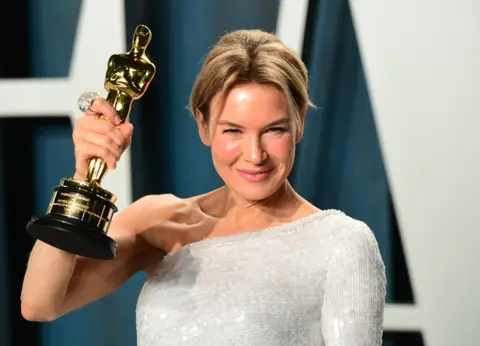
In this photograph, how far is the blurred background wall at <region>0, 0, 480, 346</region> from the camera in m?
1.96

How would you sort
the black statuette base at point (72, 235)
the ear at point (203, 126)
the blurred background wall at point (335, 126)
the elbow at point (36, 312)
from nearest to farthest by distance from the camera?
the black statuette base at point (72, 235)
the elbow at point (36, 312)
the ear at point (203, 126)
the blurred background wall at point (335, 126)

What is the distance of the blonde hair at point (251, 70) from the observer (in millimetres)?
1239

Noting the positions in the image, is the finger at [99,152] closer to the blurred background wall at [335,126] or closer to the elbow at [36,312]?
the elbow at [36,312]

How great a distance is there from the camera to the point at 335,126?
6.54ft

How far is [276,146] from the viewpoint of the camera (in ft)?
4.03

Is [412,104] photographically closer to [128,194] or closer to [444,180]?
[444,180]

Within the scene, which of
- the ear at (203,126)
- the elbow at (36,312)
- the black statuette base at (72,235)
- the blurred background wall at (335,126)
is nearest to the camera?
the black statuette base at (72,235)

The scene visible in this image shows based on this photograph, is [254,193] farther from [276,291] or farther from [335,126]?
[335,126]

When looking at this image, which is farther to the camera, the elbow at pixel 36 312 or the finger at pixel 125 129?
the elbow at pixel 36 312

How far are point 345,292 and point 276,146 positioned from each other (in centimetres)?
24

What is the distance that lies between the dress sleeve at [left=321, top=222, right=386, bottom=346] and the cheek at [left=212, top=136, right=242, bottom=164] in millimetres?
203

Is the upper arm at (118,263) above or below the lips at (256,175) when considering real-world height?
below

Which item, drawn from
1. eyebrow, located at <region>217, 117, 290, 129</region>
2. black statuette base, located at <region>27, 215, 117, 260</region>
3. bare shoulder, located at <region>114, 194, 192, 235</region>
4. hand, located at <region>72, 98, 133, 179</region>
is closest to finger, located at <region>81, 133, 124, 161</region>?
hand, located at <region>72, 98, 133, 179</region>

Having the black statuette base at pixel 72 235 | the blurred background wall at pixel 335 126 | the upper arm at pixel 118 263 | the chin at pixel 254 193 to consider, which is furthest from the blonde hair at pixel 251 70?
the blurred background wall at pixel 335 126
